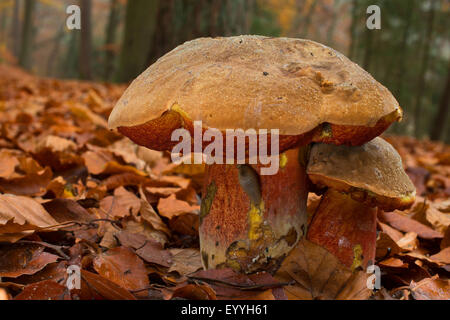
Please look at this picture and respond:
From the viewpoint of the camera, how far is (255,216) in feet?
4.24

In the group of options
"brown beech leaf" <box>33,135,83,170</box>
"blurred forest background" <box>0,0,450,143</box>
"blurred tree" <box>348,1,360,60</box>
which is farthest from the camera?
"blurred tree" <box>348,1,360,60</box>

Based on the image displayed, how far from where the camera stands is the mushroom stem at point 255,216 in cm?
128

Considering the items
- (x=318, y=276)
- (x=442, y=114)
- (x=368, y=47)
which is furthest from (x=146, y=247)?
(x=368, y=47)

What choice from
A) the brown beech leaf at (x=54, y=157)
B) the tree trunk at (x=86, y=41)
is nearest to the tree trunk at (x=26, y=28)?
the tree trunk at (x=86, y=41)

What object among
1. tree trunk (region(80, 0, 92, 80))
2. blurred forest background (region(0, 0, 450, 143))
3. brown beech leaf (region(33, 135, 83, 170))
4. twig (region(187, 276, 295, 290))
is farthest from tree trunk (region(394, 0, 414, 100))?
twig (region(187, 276, 295, 290))

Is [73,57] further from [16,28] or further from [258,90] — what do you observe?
[258,90]

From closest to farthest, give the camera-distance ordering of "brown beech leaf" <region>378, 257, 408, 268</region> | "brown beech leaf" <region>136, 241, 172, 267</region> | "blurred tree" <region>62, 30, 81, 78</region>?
"brown beech leaf" <region>136, 241, 172, 267</region>
"brown beech leaf" <region>378, 257, 408, 268</region>
"blurred tree" <region>62, 30, 81, 78</region>

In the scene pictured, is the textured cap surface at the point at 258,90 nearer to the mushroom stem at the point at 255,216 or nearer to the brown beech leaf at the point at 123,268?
the mushroom stem at the point at 255,216

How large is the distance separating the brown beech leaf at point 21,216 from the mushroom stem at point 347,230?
2.99 feet

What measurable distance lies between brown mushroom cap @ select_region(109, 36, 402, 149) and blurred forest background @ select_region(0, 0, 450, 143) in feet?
11.9

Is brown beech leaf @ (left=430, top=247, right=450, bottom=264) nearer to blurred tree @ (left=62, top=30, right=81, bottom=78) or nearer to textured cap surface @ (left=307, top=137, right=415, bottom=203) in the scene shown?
textured cap surface @ (left=307, top=137, right=415, bottom=203)

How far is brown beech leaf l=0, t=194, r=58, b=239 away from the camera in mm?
1267

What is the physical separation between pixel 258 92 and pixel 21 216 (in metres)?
0.90
